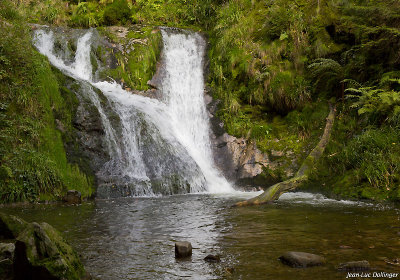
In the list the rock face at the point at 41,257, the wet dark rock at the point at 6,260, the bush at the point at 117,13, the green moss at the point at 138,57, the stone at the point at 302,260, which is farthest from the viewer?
the bush at the point at 117,13

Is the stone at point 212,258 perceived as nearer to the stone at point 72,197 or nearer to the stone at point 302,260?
the stone at point 302,260

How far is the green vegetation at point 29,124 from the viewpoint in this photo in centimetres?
872

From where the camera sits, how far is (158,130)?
Result: 12.6 meters

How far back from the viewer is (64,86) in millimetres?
→ 11586

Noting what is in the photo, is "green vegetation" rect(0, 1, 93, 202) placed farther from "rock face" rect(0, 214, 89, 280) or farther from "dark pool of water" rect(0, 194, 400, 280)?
"rock face" rect(0, 214, 89, 280)

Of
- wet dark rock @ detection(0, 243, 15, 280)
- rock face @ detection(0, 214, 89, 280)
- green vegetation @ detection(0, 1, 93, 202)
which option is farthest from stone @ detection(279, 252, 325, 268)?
green vegetation @ detection(0, 1, 93, 202)

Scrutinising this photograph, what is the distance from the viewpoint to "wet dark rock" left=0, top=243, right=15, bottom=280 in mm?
3207

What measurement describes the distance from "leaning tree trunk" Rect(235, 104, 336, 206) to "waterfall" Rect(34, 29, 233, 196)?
10.0 feet

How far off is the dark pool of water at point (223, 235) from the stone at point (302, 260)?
3.4 inches

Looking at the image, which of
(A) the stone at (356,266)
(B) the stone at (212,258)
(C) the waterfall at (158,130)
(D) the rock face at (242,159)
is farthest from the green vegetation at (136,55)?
(A) the stone at (356,266)

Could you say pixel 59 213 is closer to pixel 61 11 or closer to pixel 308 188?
pixel 308 188

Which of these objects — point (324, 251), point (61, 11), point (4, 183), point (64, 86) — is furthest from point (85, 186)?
point (61, 11)

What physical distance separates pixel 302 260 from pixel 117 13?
1988 cm

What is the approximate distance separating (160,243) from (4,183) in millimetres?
5590
